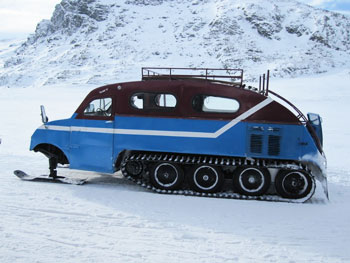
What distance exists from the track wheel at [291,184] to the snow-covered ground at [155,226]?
0.32m

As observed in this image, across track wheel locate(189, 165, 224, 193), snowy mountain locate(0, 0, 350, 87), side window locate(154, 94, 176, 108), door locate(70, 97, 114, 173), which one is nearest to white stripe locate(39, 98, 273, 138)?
door locate(70, 97, 114, 173)

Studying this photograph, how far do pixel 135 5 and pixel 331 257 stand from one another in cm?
10542

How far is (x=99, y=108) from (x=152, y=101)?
54.5 inches

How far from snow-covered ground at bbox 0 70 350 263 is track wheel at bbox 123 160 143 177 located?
33 centimetres

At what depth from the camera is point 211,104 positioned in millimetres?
7809

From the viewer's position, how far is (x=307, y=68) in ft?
183

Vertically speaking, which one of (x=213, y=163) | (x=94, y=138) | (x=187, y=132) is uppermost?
(x=187, y=132)

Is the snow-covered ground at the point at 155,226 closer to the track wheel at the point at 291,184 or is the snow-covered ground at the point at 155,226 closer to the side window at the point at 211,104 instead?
the track wheel at the point at 291,184

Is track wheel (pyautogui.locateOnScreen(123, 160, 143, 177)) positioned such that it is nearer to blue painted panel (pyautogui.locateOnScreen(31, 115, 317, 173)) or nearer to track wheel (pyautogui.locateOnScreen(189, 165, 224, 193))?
blue painted panel (pyautogui.locateOnScreen(31, 115, 317, 173))

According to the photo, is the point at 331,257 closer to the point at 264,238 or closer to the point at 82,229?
the point at 264,238

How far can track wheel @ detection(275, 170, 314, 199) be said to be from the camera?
7406 mm

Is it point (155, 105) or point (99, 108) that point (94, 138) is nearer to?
point (99, 108)

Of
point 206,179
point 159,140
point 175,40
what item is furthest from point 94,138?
point 175,40

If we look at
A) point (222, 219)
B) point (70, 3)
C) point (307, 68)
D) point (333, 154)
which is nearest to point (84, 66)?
point (307, 68)
